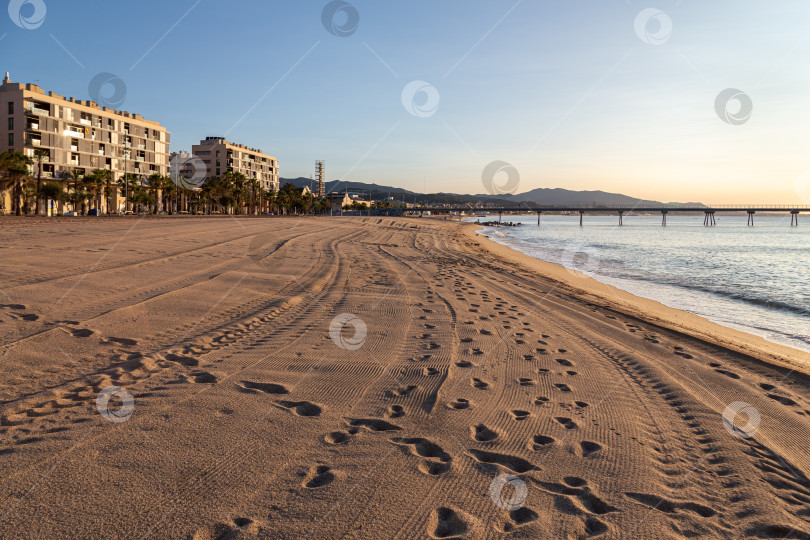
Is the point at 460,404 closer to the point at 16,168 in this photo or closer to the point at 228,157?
the point at 16,168

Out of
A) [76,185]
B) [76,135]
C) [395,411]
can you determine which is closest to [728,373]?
[395,411]

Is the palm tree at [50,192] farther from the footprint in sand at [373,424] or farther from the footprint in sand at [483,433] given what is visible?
the footprint in sand at [483,433]

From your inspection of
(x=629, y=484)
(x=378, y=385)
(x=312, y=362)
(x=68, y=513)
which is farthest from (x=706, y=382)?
(x=68, y=513)

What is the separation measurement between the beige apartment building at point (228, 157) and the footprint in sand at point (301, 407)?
12393cm

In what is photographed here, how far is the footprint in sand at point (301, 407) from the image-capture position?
172 inches

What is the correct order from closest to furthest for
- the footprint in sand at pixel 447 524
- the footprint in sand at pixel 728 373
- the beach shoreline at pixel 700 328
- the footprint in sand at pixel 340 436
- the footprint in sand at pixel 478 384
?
the footprint in sand at pixel 447 524 → the footprint in sand at pixel 340 436 → the footprint in sand at pixel 478 384 → the footprint in sand at pixel 728 373 → the beach shoreline at pixel 700 328

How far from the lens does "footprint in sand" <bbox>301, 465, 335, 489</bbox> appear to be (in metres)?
3.24

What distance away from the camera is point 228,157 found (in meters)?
126

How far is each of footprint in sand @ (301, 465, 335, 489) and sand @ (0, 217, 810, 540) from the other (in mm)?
15

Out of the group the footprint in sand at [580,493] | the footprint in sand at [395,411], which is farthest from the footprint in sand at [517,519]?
the footprint in sand at [395,411]

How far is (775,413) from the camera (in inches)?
209

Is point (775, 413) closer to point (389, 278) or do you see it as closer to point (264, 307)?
point (264, 307)

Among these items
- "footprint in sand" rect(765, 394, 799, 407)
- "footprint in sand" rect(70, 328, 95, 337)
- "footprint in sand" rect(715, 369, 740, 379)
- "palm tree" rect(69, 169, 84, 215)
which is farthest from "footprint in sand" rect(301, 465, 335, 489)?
"palm tree" rect(69, 169, 84, 215)

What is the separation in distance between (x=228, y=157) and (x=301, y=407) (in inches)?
5275
